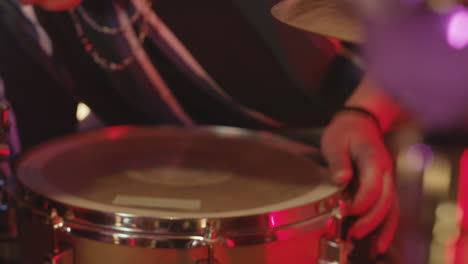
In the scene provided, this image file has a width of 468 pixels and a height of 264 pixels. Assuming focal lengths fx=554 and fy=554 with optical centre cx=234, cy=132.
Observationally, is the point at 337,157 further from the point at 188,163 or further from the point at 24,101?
the point at 24,101

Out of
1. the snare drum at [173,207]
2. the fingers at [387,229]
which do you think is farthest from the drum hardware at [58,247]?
the fingers at [387,229]

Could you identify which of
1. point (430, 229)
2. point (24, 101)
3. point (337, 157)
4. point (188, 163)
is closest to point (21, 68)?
point (24, 101)

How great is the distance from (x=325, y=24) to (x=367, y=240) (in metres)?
0.35

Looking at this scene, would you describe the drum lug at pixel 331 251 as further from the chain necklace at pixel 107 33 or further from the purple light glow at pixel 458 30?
the chain necklace at pixel 107 33

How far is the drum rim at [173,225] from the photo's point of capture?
24.3 inches

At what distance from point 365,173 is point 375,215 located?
6cm

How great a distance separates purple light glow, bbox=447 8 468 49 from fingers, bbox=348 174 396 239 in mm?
370

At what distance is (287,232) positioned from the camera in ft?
2.13

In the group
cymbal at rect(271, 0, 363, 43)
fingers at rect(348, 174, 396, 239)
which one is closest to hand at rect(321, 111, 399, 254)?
fingers at rect(348, 174, 396, 239)

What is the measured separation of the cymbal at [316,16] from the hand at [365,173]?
18cm

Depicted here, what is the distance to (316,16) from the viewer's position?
2.04 feet

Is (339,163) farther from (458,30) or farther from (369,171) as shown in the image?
(458,30)

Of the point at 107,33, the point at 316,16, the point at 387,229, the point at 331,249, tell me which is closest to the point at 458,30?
the point at 316,16

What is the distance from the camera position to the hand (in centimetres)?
75
